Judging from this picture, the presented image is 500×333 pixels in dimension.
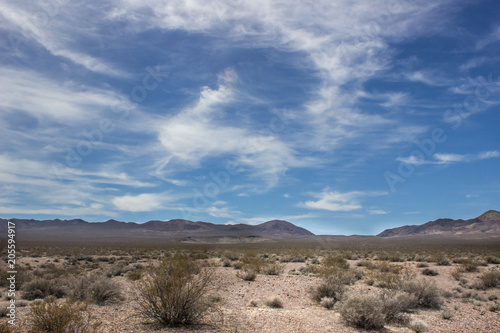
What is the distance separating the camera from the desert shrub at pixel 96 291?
13.4m

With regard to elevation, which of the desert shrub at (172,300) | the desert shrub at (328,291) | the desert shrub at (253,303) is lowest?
the desert shrub at (253,303)

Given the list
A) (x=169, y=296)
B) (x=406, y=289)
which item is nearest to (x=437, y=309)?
(x=406, y=289)

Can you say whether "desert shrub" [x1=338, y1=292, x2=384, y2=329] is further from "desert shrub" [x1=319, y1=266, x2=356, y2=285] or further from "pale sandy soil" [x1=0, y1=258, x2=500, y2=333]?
"desert shrub" [x1=319, y1=266, x2=356, y2=285]

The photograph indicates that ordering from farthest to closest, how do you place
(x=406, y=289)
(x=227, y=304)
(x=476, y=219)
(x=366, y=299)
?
(x=476, y=219)
(x=406, y=289)
(x=227, y=304)
(x=366, y=299)

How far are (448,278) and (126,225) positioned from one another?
195249 millimetres

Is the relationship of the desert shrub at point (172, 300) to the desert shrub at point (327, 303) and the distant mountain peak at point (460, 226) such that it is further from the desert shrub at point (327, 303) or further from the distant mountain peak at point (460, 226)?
the distant mountain peak at point (460, 226)

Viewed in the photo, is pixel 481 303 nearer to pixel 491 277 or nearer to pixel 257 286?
pixel 491 277

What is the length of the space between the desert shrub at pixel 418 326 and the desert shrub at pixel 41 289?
14.5 metres

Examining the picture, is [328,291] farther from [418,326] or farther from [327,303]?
[418,326]

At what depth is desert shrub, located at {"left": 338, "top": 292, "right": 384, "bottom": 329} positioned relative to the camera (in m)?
10.5

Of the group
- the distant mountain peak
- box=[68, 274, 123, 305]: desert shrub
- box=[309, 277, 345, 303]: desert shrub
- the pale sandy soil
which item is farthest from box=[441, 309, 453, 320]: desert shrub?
the distant mountain peak

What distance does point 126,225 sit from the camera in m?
194

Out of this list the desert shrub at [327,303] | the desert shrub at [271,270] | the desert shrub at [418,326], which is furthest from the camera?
the desert shrub at [271,270]

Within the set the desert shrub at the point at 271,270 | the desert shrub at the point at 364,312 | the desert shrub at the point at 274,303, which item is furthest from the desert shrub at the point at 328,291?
the desert shrub at the point at 271,270
